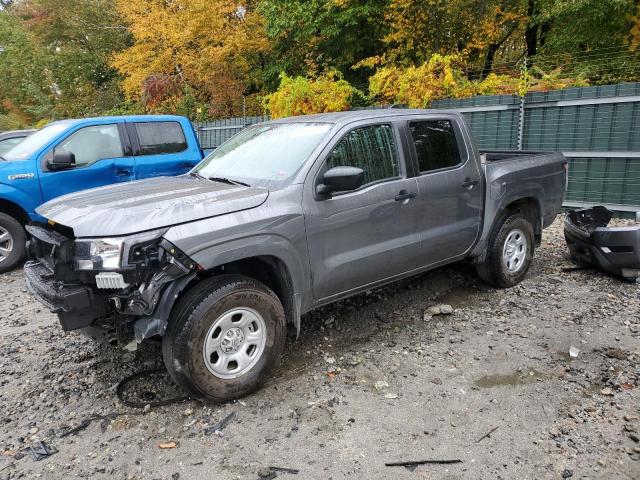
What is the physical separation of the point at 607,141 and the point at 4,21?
35142 millimetres

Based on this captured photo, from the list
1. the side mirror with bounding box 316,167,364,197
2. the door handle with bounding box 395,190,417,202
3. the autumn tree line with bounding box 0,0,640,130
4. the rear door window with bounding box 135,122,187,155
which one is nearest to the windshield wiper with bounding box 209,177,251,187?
the side mirror with bounding box 316,167,364,197

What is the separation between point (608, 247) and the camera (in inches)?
207

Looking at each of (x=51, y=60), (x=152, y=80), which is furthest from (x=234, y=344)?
(x=51, y=60)

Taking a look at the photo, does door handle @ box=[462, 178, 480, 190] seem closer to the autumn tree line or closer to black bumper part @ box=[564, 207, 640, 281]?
black bumper part @ box=[564, 207, 640, 281]

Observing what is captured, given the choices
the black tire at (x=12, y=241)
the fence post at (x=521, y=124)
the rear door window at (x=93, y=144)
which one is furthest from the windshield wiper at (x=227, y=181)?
the fence post at (x=521, y=124)

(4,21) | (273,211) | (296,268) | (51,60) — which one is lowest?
(296,268)

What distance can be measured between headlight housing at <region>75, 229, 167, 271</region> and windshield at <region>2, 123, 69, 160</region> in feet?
14.3

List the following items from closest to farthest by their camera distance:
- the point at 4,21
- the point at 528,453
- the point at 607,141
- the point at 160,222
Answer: the point at 528,453 → the point at 160,222 → the point at 607,141 → the point at 4,21

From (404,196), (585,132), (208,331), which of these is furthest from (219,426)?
(585,132)

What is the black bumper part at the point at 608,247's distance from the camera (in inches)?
200

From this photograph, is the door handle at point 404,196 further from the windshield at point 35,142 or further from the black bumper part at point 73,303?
the windshield at point 35,142

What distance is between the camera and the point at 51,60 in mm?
26891

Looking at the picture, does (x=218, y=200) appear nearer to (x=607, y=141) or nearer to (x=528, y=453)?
(x=528, y=453)

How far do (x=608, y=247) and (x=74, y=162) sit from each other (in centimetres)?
646
